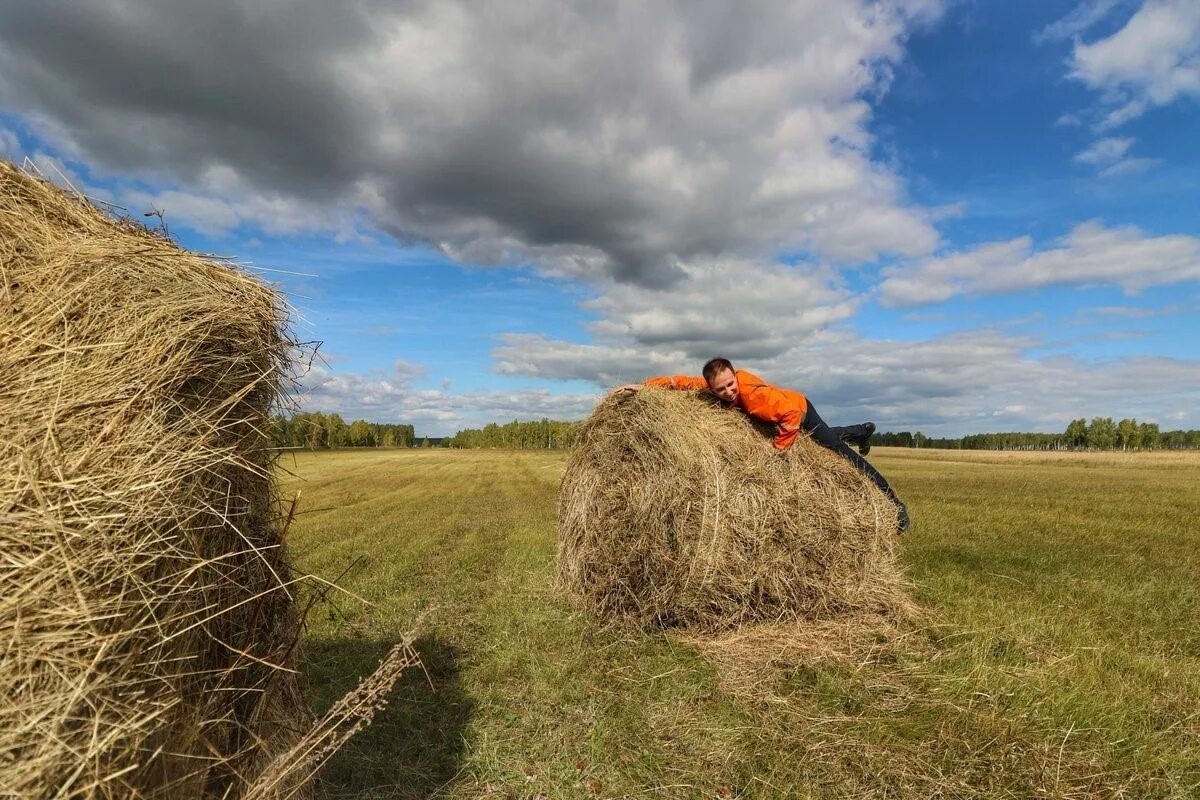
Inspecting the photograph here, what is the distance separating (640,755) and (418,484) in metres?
25.2

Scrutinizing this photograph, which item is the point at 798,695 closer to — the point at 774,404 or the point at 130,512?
the point at 774,404

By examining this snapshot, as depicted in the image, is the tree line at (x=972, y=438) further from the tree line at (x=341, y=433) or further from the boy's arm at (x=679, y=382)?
the boy's arm at (x=679, y=382)

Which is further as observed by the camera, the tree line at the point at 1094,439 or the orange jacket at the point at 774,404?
the tree line at the point at 1094,439

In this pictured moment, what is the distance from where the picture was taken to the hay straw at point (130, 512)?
1976 mm

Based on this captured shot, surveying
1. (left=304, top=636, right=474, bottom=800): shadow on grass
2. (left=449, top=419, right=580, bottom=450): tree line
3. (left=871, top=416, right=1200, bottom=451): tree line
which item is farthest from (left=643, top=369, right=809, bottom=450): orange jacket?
(left=871, top=416, right=1200, bottom=451): tree line

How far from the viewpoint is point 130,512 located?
223 centimetres

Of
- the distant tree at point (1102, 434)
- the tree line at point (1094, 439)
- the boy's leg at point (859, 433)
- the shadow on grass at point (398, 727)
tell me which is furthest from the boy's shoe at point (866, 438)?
the distant tree at point (1102, 434)

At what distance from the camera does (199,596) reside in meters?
2.55

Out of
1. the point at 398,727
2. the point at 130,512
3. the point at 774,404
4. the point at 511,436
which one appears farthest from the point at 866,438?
the point at 511,436

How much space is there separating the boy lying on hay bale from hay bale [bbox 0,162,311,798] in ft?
12.7

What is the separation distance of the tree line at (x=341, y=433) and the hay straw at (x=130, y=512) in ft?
0.83

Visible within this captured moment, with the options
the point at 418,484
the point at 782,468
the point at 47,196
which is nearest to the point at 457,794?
the point at 47,196

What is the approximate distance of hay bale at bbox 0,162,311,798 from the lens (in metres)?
1.98

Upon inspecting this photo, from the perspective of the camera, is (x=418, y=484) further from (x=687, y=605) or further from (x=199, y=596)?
(x=199, y=596)
